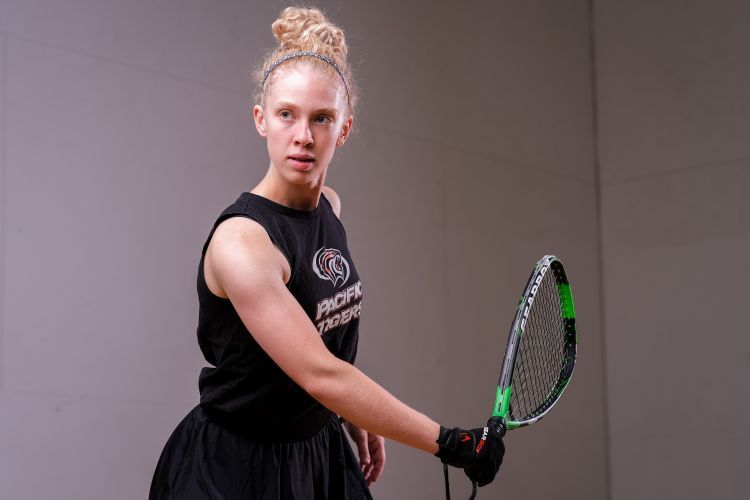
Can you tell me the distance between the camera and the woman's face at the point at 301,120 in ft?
6.52

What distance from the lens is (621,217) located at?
5.58 metres

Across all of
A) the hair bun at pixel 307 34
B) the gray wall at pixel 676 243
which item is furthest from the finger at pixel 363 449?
the gray wall at pixel 676 243

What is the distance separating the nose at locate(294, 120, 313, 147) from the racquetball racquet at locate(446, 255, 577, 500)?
648mm

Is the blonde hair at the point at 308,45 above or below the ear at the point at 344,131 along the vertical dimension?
above

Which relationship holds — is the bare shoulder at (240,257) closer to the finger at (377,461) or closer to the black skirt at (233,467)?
the black skirt at (233,467)

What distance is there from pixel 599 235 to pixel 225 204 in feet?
8.51

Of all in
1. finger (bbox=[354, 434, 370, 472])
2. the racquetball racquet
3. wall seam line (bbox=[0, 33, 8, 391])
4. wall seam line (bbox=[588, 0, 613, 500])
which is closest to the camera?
the racquetball racquet

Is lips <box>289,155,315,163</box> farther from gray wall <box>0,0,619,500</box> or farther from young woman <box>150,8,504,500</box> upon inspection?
gray wall <box>0,0,619,500</box>

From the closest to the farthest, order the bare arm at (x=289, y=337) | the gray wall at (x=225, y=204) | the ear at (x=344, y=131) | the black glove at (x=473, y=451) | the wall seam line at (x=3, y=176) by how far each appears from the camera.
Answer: the bare arm at (x=289, y=337) < the black glove at (x=473, y=451) < the ear at (x=344, y=131) < the wall seam line at (x=3, y=176) < the gray wall at (x=225, y=204)

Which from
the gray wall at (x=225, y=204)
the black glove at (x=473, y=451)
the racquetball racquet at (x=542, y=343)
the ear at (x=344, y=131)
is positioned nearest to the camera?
the black glove at (x=473, y=451)

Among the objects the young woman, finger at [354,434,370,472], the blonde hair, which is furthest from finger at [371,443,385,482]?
the blonde hair

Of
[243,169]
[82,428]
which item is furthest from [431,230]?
[82,428]

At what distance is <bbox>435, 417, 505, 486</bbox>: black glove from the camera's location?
6.15 feet

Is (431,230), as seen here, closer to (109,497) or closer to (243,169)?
(243,169)
